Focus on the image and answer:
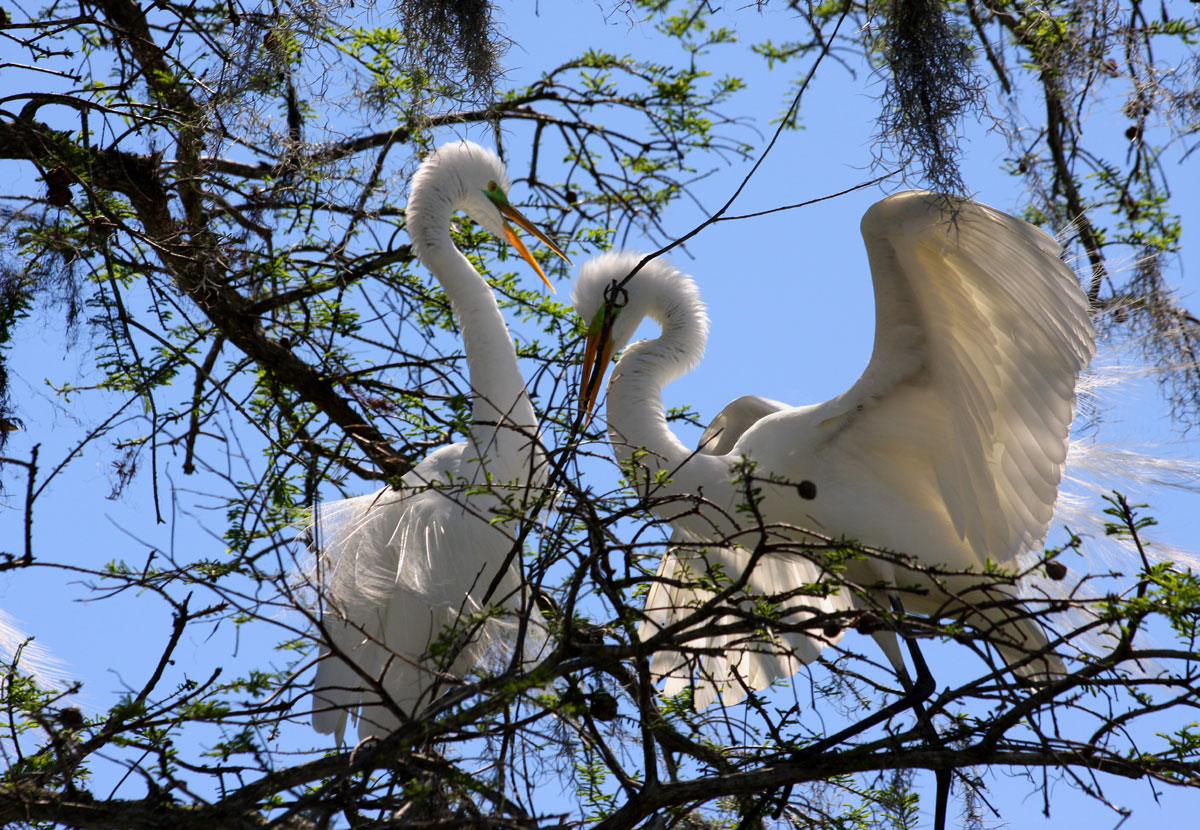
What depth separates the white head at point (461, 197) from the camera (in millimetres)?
3615

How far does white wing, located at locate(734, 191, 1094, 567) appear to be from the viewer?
9.32 feet

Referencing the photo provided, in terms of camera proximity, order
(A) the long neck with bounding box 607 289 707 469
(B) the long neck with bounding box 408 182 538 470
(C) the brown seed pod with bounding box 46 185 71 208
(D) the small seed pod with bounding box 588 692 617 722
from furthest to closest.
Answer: (A) the long neck with bounding box 607 289 707 469
(B) the long neck with bounding box 408 182 538 470
(C) the brown seed pod with bounding box 46 185 71 208
(D) the small seed pod with bounding box 588 692 617 722

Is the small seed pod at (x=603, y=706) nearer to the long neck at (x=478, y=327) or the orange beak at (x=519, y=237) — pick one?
the long neck at (x=478, y=327)

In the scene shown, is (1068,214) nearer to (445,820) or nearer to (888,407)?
(888,407)

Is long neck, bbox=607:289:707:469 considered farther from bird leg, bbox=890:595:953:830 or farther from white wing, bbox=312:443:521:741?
bird leg, bbox=890:595:953:830

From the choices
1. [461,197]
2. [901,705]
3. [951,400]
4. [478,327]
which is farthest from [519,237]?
[901,705]

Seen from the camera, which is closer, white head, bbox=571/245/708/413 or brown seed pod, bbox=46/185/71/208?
brown seed pod, bbox=46/185/71/208

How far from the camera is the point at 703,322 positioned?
3822mm

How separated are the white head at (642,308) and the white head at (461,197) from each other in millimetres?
177

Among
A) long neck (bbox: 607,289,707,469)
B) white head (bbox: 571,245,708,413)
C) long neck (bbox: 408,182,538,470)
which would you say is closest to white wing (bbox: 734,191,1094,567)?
long neck (bbox: 607,289,707,469)

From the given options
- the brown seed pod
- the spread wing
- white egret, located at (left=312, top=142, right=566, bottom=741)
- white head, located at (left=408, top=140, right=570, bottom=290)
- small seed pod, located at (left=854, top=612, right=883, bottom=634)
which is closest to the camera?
small seed pod, located at (left=854, top=612, right=883, bottom=634)

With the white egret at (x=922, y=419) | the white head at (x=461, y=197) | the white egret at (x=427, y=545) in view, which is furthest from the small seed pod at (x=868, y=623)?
the white head at (x=461, y=197)

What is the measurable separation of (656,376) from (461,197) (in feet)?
2.90

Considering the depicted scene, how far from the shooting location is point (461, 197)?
12.6 ft
